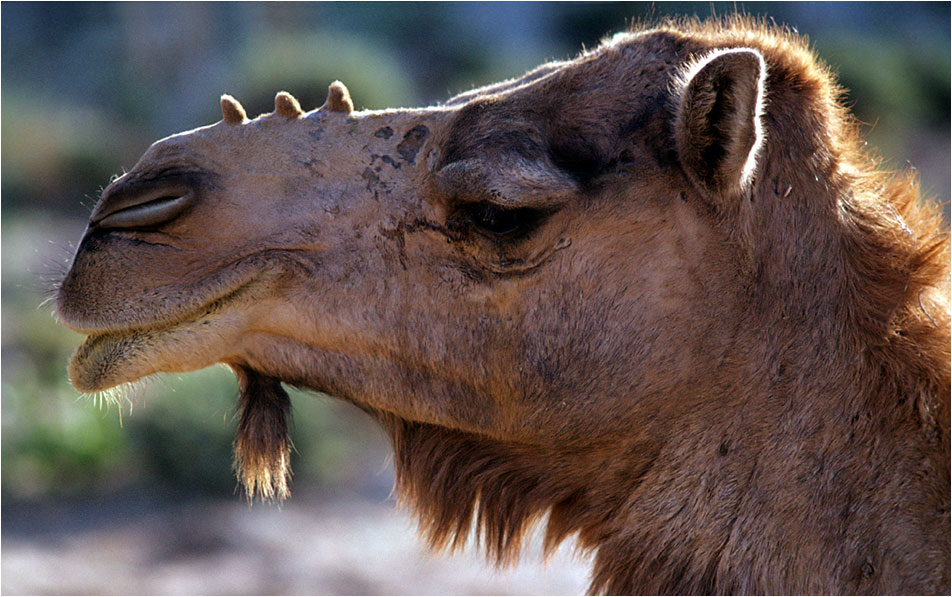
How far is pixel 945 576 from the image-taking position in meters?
2.21

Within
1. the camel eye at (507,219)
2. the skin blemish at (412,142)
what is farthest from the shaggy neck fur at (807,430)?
the skin blemish at (412,142)

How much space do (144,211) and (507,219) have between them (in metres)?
0.91

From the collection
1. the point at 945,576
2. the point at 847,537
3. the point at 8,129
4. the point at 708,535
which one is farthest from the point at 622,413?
the point at 8,129

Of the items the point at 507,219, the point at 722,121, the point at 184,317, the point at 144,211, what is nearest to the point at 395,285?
the point at 507,219

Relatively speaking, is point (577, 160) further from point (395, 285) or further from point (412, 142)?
point (395, 285)

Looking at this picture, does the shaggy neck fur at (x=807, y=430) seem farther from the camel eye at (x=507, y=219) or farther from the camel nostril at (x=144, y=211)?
the camel nostril at (x=144, y=211)

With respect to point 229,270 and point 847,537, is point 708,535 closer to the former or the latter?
point 847,537

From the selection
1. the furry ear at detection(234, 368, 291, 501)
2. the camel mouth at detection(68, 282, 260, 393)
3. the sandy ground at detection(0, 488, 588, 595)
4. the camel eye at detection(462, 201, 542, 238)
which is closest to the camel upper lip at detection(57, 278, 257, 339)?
the camel mouth at detection(68, 282, 260, 393)

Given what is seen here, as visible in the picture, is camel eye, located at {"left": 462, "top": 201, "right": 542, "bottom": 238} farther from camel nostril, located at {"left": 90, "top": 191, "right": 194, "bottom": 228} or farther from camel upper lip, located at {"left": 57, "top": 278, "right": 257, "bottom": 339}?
camel nostril, located at {"left": 90, "top": 191, "right": 194, "bottom": 228}

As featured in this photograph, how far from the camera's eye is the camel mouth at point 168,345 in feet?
7.82

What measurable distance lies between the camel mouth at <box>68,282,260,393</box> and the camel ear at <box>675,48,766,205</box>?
3.73 feet

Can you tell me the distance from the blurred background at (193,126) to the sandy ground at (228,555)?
2cm

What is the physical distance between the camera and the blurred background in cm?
702

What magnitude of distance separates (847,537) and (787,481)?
7.1 inches
